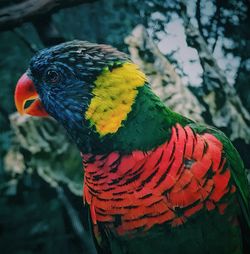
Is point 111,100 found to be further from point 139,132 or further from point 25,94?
point 25,94

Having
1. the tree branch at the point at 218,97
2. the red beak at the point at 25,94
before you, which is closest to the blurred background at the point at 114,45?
the tree branch at the point at 218,97

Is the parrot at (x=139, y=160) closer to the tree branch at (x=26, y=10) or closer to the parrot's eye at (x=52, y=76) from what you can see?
the parrot's eye at (x=52, y=76)

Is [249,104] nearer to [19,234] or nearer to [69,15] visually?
[69,15]

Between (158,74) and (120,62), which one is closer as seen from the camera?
(120,62)

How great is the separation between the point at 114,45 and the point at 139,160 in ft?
2.09

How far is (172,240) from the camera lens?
0.95 m

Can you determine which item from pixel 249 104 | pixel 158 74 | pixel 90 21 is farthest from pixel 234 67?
pixel 90 21

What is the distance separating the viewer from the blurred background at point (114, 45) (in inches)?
54.9

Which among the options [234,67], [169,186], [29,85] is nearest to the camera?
[169,186]

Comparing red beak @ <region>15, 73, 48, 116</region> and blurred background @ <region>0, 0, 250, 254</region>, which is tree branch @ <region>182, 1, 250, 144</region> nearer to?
blurred background @ <region>0, 0, 250, 254</region>

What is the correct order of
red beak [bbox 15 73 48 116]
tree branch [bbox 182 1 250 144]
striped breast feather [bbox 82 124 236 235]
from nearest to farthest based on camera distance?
striped breast feather [bbox 82 124 236 235], red beak [bbox 15 73 48 116], tree branch [bbox 182 1 250 144]

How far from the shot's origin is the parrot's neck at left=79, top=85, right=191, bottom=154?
3.15 ft

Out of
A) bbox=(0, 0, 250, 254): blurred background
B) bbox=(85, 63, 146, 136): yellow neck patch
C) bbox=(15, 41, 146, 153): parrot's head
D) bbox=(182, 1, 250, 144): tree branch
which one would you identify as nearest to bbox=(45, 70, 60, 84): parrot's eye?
bbox=(15, 41, 146, 153): parrot's head

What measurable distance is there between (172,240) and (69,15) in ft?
3.16
